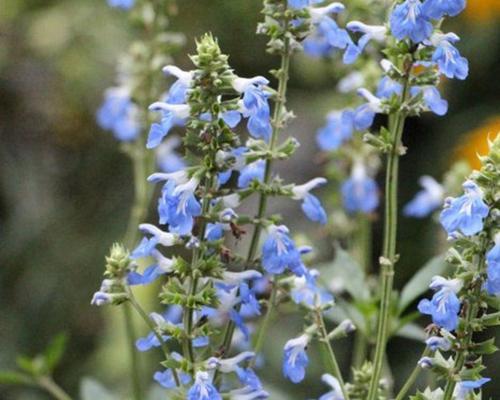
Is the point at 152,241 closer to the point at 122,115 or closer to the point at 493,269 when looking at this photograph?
the point at 493,269

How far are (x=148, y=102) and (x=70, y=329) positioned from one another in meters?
2.29

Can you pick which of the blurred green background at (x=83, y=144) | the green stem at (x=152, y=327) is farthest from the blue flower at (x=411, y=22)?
the blurred green background at (x=83, y=144)

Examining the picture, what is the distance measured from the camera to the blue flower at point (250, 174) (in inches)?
86.0

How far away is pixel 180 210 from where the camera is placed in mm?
1948

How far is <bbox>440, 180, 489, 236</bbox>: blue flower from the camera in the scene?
180 centimetres

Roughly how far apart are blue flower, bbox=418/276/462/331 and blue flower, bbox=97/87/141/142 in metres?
1.59

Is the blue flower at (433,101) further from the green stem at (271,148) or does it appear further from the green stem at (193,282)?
the green stem at (193,282)

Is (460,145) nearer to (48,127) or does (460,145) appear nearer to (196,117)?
(48,127)

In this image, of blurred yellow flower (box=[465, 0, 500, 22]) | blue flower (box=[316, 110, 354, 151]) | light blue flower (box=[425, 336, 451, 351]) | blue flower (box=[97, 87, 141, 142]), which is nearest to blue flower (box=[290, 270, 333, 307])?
light blue flower (box=[425, 336, 451, 351])

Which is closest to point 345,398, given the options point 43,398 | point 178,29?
point 43,398

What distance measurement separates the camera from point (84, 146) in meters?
5.93

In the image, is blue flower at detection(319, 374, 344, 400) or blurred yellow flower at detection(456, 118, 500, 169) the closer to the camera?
blue flower at detection(319, 374, 344, 400)

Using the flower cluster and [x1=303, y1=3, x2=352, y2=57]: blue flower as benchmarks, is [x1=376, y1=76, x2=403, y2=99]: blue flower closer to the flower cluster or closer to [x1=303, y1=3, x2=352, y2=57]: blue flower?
[x1=303, y1=3, x2=352, y2=57]: blue flower

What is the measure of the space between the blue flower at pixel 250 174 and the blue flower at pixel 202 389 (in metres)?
0.39
